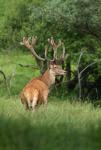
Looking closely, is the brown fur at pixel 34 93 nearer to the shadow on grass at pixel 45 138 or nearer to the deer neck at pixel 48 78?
the deer neck at pixel 48 78

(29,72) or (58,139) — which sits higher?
(58,139)

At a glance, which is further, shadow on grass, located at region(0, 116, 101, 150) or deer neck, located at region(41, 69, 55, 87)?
deer neck, located at region(41, 69, 55, 87)

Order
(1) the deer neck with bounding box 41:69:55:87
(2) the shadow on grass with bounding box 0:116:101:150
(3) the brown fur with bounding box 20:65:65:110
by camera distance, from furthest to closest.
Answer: (1) the deer neck with bounding box 41:69:55:87
(3) the brown fur with bounding box 20:65:65:110
(2) the shadow on grass with bounding box 0:116:101:150

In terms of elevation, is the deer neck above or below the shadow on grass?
below

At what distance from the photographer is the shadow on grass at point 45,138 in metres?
4.79

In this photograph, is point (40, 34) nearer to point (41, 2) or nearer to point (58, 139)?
point (41, 2)

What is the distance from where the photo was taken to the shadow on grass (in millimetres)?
4785

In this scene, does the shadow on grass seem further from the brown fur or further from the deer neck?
the deer neck

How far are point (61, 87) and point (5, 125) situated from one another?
854 inches

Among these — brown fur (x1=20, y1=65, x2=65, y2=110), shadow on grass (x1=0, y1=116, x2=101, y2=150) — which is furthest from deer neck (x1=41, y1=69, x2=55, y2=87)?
shadow on grass (x1=0, y1=116, x2=101, y2=150)

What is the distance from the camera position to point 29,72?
34.2m

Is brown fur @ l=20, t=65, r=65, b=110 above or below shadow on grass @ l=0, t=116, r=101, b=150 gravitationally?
below

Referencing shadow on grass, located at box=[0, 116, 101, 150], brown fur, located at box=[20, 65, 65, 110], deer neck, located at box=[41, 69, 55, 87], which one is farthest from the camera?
deer neck, located at box=[41, 69, 55, 87]

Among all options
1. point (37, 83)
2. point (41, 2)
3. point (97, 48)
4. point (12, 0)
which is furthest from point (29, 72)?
point (37, 83)
